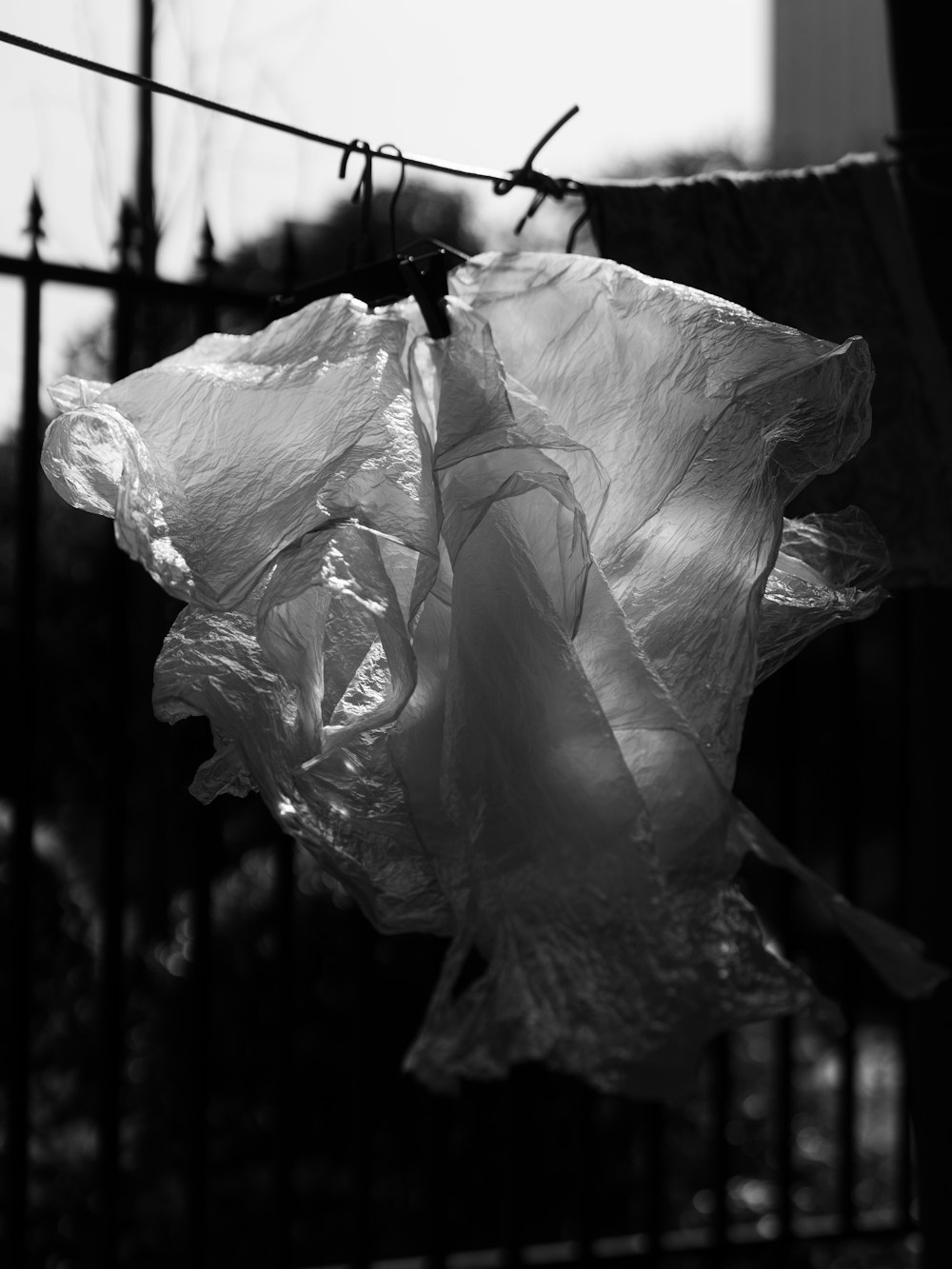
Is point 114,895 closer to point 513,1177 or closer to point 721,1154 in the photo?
point 513,1177

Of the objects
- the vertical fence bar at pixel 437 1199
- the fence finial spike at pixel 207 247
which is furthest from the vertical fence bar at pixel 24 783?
the vertical fence bar at pixel 437 1199

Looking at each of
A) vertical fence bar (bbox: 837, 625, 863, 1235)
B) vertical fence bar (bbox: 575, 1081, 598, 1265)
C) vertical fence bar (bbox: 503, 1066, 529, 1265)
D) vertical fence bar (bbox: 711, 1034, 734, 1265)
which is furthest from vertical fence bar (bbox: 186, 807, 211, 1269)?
vertical fence bar (bbox: 837, 625, 863, 1235)

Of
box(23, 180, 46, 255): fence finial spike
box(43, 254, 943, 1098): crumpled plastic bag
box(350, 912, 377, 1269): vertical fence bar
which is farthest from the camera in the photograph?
box(350, 912, 377, 1269): vertical fence bar

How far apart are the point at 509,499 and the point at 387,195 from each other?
12.7 ft

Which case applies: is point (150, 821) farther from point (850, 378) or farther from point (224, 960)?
point (850, 378)

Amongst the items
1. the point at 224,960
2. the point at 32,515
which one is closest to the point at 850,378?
the point at 32,515

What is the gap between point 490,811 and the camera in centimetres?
74

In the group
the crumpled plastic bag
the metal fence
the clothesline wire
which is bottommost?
the metal fence

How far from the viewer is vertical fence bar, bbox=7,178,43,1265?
1632 mm

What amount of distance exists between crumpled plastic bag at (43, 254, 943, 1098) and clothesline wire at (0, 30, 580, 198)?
183 millimetres

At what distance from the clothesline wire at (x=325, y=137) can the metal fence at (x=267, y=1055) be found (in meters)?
0.75

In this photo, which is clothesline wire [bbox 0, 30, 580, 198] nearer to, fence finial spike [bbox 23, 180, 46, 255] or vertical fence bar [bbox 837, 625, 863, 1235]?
fence finial spike [bbox 23, 180, 46, 255]

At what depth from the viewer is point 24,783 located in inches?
64.9

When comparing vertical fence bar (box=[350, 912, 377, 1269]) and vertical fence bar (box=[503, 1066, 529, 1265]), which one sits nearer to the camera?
vertical fence bar (box=[350, 912, 377, 1269])
